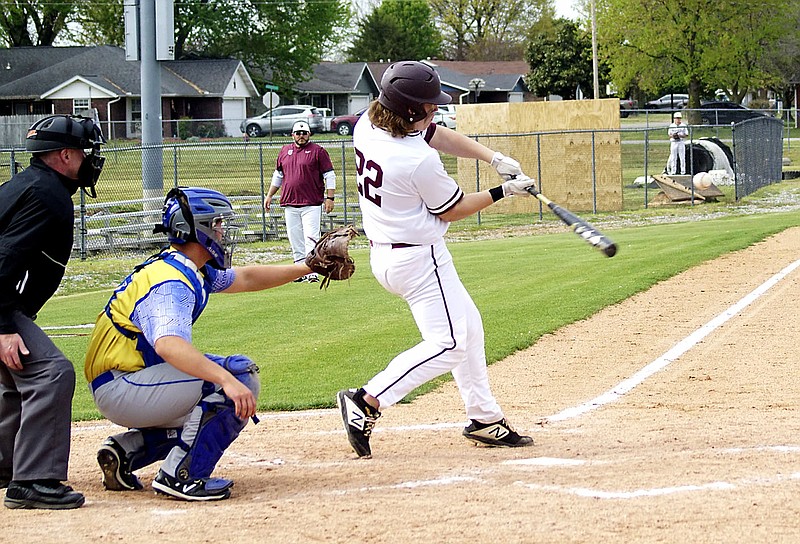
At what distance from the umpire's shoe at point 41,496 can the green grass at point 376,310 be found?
2.64 m

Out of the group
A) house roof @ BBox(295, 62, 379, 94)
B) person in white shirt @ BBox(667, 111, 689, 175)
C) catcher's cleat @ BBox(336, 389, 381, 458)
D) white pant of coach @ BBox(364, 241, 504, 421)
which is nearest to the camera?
white pant of coach @ BBox(364, 241, 504, 421)

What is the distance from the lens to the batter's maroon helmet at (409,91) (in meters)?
5.37

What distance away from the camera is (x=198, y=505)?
479 cm

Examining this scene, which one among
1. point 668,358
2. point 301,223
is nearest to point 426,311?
point 668,358

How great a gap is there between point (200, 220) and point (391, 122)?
1.14 m

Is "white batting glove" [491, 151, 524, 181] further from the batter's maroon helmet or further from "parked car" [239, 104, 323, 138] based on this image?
"parked car" [239, 104, 323, 138]

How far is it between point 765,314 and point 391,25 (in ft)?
248

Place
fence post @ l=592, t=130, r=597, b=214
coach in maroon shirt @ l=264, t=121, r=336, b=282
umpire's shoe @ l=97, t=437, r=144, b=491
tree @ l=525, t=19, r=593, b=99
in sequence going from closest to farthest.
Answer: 1. umpire's shoe @ l=97, t=437, r=144, b=491
2. coach in maroon shirt @ l=264, t=121, r=336, b=282
3. fence post @ l=592, t=130, r=597, b=214
4. tree @ l=525, t=19, r=593, b=99

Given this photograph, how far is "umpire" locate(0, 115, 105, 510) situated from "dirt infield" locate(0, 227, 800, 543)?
182mm

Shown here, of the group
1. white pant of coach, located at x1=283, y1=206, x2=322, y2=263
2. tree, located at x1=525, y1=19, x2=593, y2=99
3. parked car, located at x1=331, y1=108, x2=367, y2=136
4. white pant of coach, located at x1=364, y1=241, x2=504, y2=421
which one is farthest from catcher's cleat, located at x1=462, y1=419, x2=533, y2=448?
tree, located at x1=525, y1=19, x2=593, y2=99

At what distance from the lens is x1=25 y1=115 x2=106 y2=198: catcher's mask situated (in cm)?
491

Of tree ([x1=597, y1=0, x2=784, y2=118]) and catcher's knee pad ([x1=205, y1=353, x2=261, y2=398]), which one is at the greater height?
tree ([x1=597, y1=0, x2=784, y2=118])

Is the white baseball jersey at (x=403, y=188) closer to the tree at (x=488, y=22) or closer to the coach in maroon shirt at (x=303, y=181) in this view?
the coach in maroon shirt at (x=303, y=181)

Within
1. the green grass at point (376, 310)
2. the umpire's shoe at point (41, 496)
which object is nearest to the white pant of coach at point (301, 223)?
the green grass at point (376, 310)
